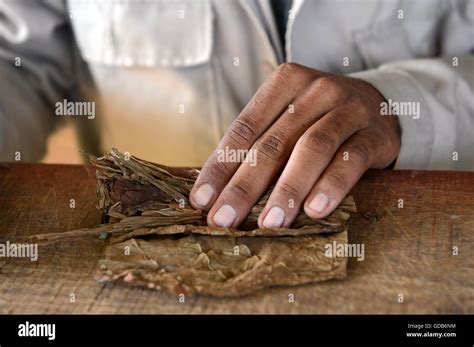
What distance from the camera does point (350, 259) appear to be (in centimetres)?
88

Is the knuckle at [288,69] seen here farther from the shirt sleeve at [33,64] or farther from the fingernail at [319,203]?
the shirt sleeve at [33,64]

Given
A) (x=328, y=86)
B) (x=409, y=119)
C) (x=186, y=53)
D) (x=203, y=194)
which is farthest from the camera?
(x=186, y=53)

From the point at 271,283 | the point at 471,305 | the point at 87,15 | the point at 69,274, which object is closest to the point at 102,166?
the point at 69,274

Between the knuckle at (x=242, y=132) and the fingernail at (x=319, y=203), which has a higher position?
the knuckle at (x=242, y=132)

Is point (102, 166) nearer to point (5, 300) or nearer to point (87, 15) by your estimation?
point (5, 300)

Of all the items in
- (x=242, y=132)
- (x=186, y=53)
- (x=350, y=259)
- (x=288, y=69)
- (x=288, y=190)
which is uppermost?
(x=186, y=53)

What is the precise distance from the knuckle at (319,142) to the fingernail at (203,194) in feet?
0.49

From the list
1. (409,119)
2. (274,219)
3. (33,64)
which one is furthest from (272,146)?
(33,64)

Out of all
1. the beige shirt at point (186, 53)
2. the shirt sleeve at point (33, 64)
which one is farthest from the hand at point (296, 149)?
the shirt sleeve at point (33, 64)

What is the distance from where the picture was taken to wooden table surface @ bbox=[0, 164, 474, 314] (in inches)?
31.0

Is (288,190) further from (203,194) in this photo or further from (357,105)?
(357,105)

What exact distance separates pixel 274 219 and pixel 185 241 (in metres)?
0.12

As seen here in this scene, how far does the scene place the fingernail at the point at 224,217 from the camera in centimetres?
93

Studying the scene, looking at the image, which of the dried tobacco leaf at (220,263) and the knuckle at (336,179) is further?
the knuckle at (336,179)
